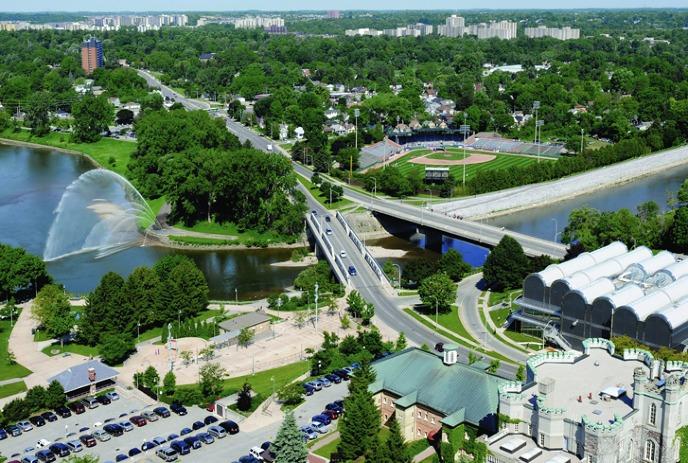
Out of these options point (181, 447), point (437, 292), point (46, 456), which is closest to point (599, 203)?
point (437, 292)

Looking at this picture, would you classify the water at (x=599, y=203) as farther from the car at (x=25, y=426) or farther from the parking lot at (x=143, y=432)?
the car at (x=25, y=426)

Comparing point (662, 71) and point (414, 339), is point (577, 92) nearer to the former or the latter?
point (662, 71)

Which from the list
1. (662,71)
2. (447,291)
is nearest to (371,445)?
(447,291)

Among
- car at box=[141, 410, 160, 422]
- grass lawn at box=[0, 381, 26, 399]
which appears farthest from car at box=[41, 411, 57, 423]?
car at box=[141, 410, 160, 422]

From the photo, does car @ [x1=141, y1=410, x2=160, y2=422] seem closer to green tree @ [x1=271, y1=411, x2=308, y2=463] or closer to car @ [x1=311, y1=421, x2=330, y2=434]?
car @ [x1=311, y1=421, x2=330, y2=434]

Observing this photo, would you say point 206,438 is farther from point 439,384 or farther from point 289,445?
point 439,384
